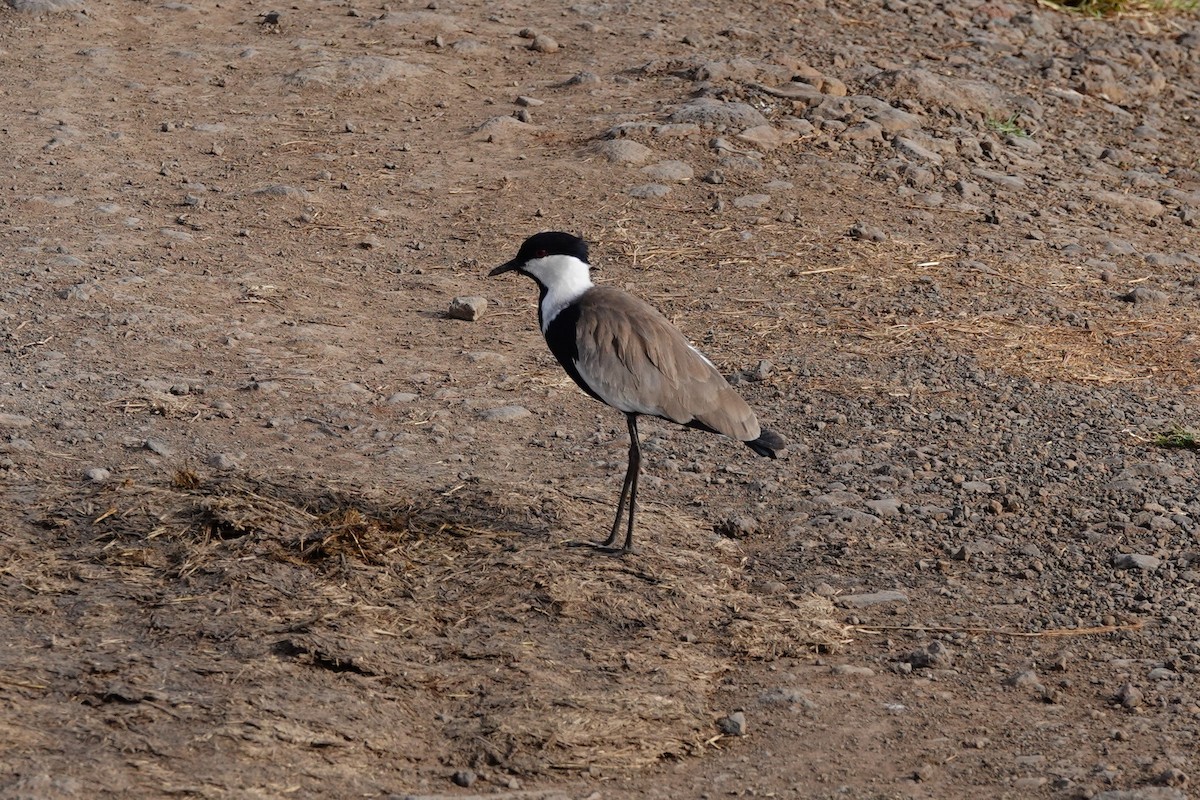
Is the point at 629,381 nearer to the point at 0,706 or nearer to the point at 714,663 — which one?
the point at 714,663

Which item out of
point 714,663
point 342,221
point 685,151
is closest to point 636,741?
point 714,663

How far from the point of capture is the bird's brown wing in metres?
5.75

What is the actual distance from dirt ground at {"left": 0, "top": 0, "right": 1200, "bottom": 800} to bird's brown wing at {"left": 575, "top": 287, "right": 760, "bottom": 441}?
0.53 metres

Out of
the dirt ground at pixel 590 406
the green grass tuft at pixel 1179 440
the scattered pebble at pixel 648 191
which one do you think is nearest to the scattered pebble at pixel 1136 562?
the dirt ground at pixel 590 406

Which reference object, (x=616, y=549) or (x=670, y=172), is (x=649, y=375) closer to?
(x=616, y=549)

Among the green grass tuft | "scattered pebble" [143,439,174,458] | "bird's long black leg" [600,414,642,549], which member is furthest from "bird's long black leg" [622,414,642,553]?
the green grass tuft

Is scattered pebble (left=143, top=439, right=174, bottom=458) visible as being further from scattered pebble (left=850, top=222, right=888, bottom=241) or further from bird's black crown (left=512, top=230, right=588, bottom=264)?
scattered pebble (left=850, top=222, right=888, bottom=241)

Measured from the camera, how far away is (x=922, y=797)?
440 cm

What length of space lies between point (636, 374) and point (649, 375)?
0.18ft

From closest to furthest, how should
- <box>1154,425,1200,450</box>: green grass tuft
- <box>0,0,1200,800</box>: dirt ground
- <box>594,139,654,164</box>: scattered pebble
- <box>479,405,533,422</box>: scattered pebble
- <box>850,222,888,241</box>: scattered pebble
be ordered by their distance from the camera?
1. <box>0,0,1200,800</box>: dirt ground
2. <box>1154,425,1200,450</box>: green grass tuft
3. <box>479,405,533,422</box>: scattered pebble
4. <box>850,222,888,241</box>: scattered pebble
5. <box>594,139,654,164</box>: scattered pebble

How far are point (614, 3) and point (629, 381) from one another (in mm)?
6945

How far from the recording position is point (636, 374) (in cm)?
575

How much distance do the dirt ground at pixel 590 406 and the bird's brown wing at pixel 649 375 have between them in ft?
1.74

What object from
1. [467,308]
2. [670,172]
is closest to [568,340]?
[467,308]
